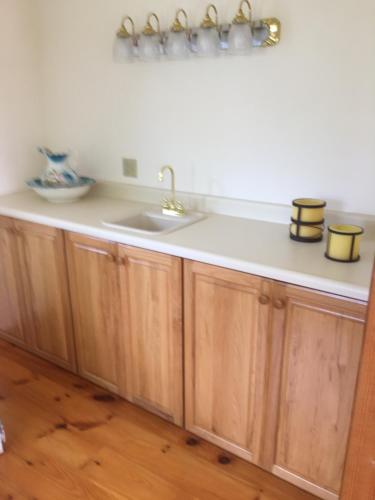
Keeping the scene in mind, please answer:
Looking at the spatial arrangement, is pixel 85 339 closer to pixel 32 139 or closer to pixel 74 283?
pixel 74 283

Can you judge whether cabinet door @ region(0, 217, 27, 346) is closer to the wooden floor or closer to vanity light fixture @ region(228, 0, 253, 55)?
the wooden floor

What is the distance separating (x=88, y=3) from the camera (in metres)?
2.33

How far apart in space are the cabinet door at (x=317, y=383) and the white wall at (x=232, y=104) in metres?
0.57

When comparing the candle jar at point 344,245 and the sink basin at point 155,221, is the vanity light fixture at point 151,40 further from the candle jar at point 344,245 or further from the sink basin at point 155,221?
the candle jar at point 344,245

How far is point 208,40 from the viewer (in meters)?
1.89

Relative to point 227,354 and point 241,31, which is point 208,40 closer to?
point 241,31

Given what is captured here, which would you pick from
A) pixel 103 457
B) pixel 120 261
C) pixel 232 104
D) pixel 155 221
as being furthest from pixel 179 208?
pixel 103 457

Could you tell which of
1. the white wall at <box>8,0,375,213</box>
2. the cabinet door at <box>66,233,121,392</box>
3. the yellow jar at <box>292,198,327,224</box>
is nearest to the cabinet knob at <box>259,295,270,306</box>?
the yellow jar at <box>292,198,327,224</box>

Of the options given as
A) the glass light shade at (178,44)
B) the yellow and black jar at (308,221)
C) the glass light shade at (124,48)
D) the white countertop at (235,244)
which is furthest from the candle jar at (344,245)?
the glass light shade at (124,48)

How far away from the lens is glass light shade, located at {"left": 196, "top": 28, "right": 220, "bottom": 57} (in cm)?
189

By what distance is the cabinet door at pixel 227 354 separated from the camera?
5.26 ft

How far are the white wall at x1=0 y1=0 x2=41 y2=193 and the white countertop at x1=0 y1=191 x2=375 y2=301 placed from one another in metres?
0.37

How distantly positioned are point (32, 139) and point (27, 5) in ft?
2.43

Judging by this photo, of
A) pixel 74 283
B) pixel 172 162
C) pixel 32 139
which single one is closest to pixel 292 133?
pixel 172 162
